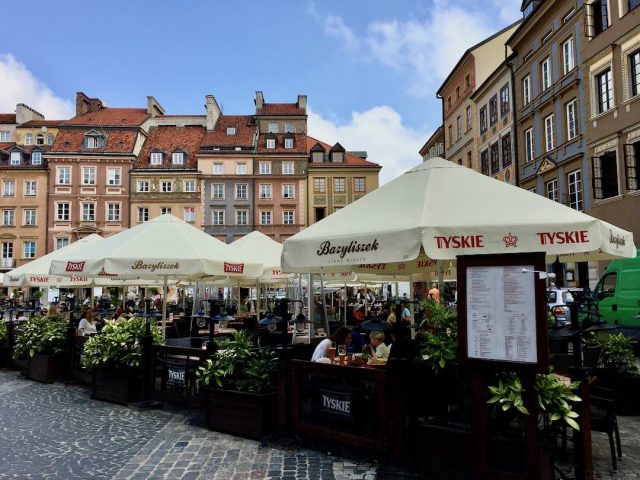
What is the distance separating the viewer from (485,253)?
4766 mm

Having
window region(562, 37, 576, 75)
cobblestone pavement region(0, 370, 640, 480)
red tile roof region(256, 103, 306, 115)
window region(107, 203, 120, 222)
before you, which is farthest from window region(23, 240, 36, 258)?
cobblestone pavement region(0, 370, 640, 480)

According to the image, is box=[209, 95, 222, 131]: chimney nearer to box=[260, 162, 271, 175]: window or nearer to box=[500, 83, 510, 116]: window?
box=[260, 162, 271, 175]: window

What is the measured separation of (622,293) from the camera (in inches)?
494

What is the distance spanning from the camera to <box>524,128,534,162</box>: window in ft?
94.3

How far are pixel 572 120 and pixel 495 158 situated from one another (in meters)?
8.87

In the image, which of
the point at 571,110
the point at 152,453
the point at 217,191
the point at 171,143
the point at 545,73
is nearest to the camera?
the point at 152,453

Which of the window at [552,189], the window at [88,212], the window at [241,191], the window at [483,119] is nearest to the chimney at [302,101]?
the window at [241,191]

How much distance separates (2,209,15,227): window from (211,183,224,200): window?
19.6 m

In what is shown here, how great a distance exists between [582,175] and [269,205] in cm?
3580

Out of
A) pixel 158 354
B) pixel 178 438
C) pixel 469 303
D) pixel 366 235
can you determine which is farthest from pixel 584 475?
pixel 158 354

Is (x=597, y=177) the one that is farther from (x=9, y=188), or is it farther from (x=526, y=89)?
(x=9, y=188)

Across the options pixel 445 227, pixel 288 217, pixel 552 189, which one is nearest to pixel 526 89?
pixel 552 189

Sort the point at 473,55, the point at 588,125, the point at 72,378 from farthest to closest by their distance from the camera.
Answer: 1. the point at 473,55
2. the point at 588,125
3. the point at 72,378

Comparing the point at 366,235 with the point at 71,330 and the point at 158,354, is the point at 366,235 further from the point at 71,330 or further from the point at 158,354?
the point at 71,330
